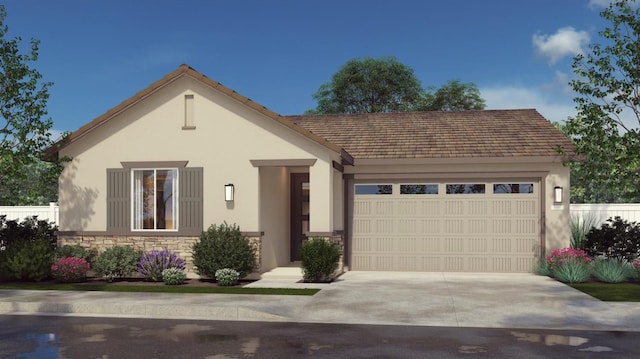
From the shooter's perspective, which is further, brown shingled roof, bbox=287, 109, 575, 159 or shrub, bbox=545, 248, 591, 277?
brown shingled roof, bbox=287, 109, 575, 159

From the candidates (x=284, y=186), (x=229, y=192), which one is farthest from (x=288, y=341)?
(x=284, y=186)

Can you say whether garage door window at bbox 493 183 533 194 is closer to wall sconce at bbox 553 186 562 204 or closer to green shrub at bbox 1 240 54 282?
wall sconce at bbox 553 186 562 204

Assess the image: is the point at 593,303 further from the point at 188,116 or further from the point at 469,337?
the point at 188,116

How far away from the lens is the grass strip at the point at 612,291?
12.6 meters

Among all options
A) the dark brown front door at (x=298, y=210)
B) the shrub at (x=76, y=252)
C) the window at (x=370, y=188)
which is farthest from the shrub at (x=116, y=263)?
the window at (x=370, y=188)

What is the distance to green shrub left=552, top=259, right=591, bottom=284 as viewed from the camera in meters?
15.5

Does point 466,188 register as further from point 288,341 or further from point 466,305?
point 288,341

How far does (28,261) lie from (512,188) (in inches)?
489

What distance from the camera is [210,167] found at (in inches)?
667

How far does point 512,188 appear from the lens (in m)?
18.0

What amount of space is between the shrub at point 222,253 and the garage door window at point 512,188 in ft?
22.3

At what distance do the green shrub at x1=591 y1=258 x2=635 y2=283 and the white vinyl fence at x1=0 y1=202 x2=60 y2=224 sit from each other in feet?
60.9

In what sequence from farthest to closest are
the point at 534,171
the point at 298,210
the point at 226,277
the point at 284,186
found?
1. the point at 298,210
2. the point at 284,186
3. the point at 534,171
4. the point at 226,277

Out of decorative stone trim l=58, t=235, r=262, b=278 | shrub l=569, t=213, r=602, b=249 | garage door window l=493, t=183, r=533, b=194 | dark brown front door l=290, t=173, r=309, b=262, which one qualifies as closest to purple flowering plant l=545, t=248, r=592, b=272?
shrub l=569, t=213, r=602, b=249
